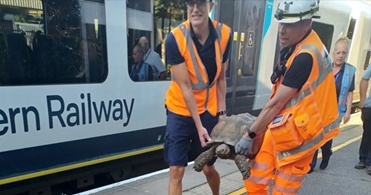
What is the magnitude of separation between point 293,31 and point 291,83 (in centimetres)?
36

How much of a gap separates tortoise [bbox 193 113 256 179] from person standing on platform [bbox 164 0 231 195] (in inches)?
8.8

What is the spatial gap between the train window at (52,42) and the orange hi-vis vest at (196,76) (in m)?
1.39

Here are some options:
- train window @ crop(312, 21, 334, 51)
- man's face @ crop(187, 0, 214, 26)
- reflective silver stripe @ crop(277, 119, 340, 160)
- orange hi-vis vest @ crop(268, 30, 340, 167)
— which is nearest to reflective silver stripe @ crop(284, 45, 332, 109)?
orange hi-vis vest @ crop(268, 30, 340, 167)

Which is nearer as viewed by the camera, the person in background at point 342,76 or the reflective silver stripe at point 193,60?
the reflective silver stripe at point 193,60

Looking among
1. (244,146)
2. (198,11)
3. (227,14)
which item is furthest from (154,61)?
(244,146)

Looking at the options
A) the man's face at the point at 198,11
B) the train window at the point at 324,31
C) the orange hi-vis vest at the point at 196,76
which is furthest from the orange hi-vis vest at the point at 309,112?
the train window at the point at 324,31

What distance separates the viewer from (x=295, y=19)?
1941 mm

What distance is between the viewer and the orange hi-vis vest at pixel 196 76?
8.08 feet

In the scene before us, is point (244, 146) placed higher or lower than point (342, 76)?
lower

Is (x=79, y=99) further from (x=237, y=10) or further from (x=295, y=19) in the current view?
(x=237, y=10)

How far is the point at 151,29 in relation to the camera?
4.11 m

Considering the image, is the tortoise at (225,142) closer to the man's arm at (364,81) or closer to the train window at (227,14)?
the man's arm at (364,81)

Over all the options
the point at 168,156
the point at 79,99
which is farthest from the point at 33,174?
the point at 168,156

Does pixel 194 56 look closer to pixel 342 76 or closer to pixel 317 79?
pixel 317 79
